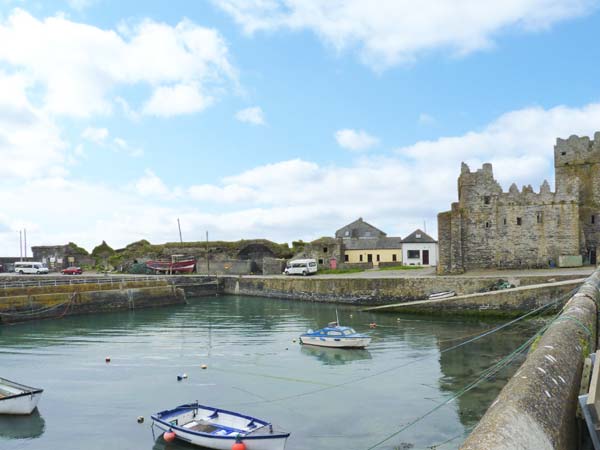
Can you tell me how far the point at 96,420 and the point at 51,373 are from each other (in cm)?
632

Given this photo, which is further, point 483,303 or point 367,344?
point 483,303

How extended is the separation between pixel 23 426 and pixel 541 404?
1312cm

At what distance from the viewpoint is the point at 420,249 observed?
5050cm

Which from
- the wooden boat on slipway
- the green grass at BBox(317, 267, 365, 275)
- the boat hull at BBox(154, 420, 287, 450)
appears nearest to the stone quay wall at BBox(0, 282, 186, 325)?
the wooden boat on slipway

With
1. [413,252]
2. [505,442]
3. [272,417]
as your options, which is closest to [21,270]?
[413,252]

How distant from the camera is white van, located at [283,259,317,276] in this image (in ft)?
162

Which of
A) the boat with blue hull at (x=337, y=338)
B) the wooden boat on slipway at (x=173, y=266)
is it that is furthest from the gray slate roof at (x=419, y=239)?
the boat with blue hull at (x=337, y=338)

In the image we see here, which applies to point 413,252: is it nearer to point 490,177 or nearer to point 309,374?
point 490,177

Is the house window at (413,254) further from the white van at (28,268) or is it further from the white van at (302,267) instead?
the white van at (28,268)

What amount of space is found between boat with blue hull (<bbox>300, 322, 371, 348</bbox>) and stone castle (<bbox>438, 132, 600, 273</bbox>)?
17.6 m

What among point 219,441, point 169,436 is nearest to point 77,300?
point 169,436

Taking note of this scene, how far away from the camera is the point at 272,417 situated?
Result: 44.1 feet

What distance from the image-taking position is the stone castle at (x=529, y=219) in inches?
1407

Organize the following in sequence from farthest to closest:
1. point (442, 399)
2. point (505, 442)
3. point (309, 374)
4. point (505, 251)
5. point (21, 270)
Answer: point (21, 270), point (505, 251), point (309, 374), point (442, 399), point (505, 442)
